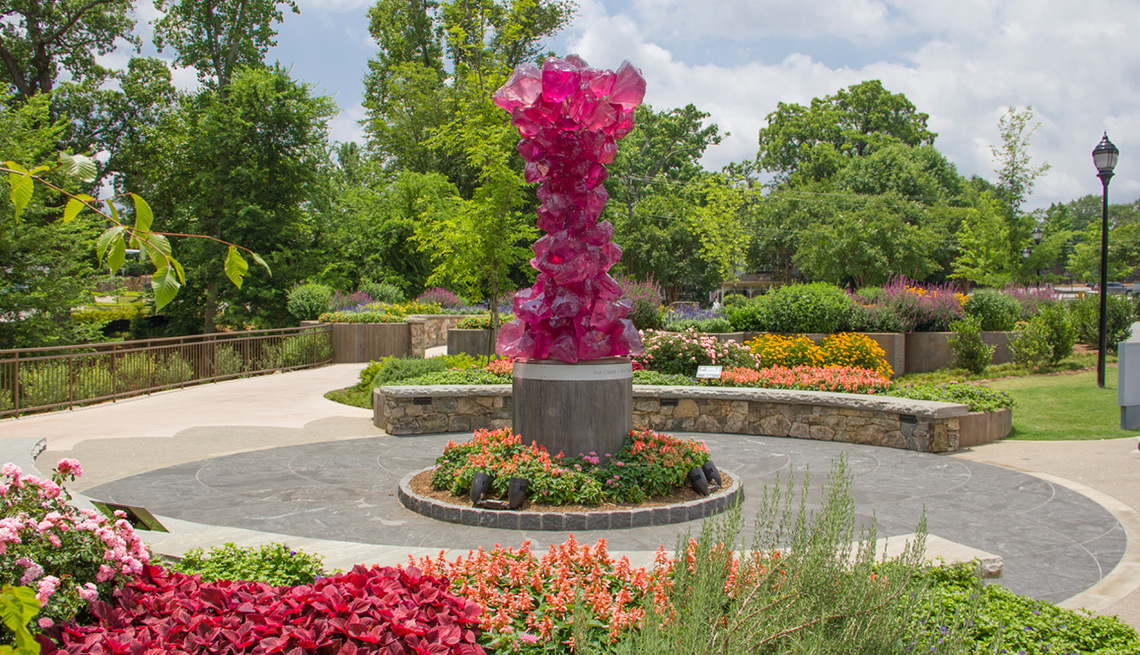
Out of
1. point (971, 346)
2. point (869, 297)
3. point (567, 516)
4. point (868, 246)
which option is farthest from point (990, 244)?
point (567, 516)

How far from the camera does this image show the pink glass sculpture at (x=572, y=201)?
287 inches

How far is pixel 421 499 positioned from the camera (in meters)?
6.77

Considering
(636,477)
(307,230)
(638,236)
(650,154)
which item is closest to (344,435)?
(636,477)

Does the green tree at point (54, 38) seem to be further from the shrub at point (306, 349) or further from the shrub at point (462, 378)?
the shrub at point (462, 378)

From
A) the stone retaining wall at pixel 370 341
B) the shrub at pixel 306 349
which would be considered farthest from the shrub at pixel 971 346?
the shrub at pixel 306 349

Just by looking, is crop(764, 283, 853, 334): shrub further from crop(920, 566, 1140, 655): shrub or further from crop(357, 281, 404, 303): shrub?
crop(357, 281, 404, 303): shrub

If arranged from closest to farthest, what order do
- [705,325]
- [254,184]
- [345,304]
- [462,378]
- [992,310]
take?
[462,378], [705,325], [992,310], [345,304], [254,184]

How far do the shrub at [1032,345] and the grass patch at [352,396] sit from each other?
13.8 m

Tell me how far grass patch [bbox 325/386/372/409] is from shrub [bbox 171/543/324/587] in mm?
9826

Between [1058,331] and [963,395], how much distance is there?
303 inches

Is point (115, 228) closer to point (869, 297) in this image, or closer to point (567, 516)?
point (567, 516)

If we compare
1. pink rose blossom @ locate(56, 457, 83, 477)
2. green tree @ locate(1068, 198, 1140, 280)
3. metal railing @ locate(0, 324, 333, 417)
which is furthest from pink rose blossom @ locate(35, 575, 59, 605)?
green tree @ locate(1068, 198, 1140, 280)

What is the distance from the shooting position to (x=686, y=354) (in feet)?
42.4

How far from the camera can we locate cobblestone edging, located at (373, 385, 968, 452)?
1023 cm
